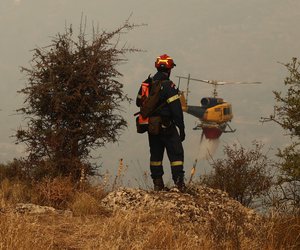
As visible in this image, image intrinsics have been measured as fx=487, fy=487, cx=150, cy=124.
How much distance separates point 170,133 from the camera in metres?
9.57

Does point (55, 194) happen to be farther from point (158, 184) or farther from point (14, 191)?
point (158, 184)

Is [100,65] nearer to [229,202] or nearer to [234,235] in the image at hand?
[229,202]

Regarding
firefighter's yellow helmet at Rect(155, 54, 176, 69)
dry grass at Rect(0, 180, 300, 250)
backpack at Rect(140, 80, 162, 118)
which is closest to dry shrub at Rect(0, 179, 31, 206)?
dry grass at Rect(0, 180, 300, 250)

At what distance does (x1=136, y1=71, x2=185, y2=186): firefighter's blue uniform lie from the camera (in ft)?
30.7

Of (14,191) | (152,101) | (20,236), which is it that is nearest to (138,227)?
(20,236)

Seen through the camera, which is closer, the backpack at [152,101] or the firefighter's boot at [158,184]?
the backpack at [152,101]

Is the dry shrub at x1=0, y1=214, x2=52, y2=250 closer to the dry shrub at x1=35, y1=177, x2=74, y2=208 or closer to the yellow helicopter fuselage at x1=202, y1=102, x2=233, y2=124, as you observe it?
the dry shrub at x1=35, y1=177, x2=74, y2=208

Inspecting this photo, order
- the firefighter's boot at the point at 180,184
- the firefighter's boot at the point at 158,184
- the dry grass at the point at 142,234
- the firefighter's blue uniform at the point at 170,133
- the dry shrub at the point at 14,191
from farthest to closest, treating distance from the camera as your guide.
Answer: the dry shrub at the point at 14,191
the firefighter's boot at the point at 158,184
the firefighter's boot at the point at 180,184
the firefighter's blue uniform at the point at 170,133
the dry grass at the point at 142,234

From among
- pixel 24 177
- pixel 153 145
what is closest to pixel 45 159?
pixel 24 177

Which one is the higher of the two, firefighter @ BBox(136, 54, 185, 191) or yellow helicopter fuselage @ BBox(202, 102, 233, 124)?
yellow helicopter fuselage @ BBox(202, 102, 233, 124)

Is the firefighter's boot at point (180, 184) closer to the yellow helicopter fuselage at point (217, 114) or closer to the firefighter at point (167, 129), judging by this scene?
the firefighter at point (167, 129)

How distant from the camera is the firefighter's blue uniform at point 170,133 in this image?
30.7ft

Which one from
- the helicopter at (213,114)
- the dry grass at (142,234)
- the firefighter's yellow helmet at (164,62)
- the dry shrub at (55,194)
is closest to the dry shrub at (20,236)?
the dry grass at (142,234)

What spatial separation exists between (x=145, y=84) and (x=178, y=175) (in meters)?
1.93
